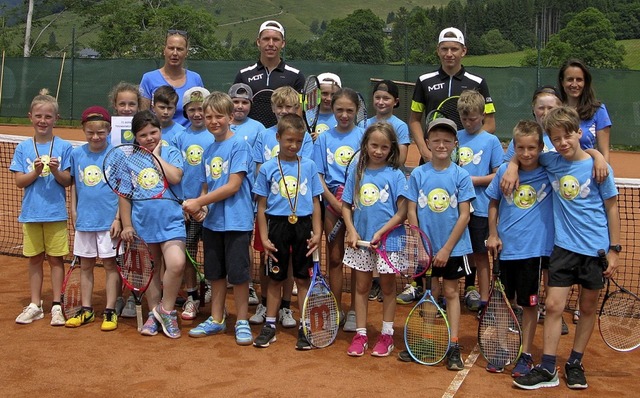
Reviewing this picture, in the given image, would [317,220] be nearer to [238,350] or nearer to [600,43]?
[238,350]

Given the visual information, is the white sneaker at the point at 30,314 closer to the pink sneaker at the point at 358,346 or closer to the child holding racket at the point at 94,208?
the child holding racket at the point at 94,208

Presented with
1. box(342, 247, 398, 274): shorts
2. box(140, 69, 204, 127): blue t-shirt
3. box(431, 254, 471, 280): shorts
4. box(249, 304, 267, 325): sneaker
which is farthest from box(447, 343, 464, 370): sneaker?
box(140, 69, 204, 127): blue t-shirt

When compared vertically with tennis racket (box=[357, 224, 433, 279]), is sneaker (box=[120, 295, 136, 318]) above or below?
below

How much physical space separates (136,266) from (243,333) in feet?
2.84

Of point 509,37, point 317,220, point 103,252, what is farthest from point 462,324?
point 509,37

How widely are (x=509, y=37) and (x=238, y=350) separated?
131 feet

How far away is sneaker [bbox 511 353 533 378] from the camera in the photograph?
181 inches

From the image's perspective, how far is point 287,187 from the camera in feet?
17.0

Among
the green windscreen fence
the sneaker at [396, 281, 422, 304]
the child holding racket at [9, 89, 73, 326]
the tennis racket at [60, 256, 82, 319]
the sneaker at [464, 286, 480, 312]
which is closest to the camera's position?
the child holding racket at [9, 89, 73, 326]

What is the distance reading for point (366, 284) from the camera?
A: 16.7 feet

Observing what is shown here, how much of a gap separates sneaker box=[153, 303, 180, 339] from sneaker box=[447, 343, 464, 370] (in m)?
1.83

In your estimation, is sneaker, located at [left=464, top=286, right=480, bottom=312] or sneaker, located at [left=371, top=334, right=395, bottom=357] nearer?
sneaker, located at [left=371, top=334, right=395, bottom=357]

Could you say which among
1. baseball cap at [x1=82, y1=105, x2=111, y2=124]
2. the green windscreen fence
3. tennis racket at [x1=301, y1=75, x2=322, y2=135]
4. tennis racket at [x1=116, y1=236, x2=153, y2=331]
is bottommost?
tennis racket at [x1=116, y1=236, x2=153, y2=331]

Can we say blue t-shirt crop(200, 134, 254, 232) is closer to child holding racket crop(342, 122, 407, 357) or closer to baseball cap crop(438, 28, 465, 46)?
child holding racket crop(342, 122, 407, 357)
